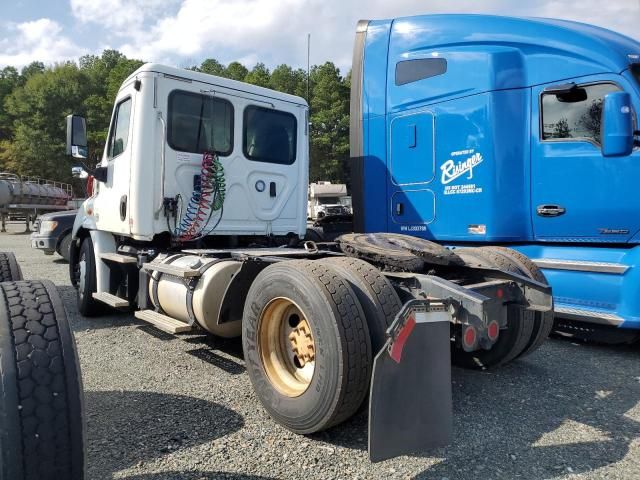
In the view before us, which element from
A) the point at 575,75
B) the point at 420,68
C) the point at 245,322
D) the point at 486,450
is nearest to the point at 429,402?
the point at 486,450

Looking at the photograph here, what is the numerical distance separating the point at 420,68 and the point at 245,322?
390 cm

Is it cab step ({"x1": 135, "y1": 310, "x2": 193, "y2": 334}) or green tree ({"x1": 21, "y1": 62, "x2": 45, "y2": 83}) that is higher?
green tree ({"x1": 21, "y1": 62, "x2": 45, "y2": 83})

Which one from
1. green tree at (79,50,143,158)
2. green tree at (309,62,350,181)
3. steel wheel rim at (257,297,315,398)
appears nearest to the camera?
steel wheel rim at (257,297,315,398)

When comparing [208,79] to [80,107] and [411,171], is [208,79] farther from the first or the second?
[80,107]

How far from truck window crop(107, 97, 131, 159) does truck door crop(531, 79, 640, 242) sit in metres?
4.29

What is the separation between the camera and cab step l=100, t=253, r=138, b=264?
17.4 ft

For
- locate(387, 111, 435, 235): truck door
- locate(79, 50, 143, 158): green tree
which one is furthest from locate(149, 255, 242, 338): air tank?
locate(79, 50, 143, 158): green tree

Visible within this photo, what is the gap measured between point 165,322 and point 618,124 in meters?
4.43

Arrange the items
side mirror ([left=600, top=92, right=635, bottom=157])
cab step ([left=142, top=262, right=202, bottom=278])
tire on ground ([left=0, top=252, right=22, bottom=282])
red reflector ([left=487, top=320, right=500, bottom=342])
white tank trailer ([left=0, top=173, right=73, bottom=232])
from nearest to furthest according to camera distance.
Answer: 1. red reflector ([left=487, top=320, right=500, bottom=342])
2. tire on ground ([left=0, top=252, right=22, bottom=282])
3. cab step ([left=142, top=262, right=202, bottom=278])
4. side mirror ([left=600, top=92, right=635, bottom=157])
5. white tank trailer ([left=0, top=173, right=73, bottom=232])

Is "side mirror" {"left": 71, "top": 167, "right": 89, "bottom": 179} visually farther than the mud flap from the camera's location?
Yes

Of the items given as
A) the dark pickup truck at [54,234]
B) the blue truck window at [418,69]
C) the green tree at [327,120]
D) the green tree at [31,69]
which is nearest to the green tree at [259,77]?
the green tree at [327,120]

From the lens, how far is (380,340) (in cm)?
276

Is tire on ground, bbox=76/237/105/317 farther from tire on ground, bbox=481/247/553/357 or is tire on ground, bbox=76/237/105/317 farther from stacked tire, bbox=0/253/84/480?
tire on ground, bbox=481/247/553/357

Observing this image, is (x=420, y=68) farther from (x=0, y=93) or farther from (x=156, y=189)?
(x=0, y=93)
